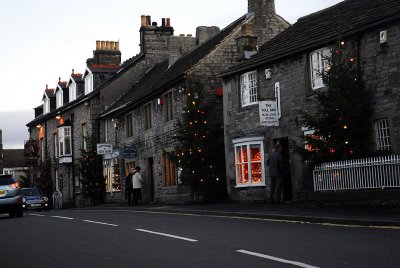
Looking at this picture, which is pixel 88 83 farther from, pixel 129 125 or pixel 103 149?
pixel 103 149

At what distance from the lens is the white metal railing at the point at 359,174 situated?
1644cm

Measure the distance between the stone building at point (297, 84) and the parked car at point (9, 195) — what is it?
905 cm

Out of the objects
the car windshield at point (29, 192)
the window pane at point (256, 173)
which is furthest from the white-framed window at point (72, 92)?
the window pane at point (256, 173)

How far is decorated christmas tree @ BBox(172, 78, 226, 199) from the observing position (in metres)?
26.6

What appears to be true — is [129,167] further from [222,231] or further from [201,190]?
[222,231]

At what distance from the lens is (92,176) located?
41625 millimetres

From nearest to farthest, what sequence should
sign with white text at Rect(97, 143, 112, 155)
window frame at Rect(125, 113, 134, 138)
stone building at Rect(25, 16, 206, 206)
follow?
1. sign with white text at Rect(97, 143, 112, 155)
2. window frame at Rect(125, 113, 134, 138)
3. stone building at Rect(25, 16, 206, 206)

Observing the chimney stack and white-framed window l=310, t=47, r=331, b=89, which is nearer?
white-framed window l=310, t=47, r=331, b=89

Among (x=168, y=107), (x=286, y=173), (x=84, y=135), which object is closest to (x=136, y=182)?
(x=168, y=107)

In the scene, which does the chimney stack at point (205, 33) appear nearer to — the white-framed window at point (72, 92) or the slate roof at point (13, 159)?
the white-framed window at point (72, 92)

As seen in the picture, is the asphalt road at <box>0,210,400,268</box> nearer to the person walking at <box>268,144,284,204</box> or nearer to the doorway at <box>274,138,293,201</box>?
the person walking at <box>268,144,284,204</box>

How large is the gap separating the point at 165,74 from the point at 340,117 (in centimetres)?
1790

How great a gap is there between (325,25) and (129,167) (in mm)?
18810

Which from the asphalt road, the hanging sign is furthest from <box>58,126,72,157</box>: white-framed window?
the asphalt road
